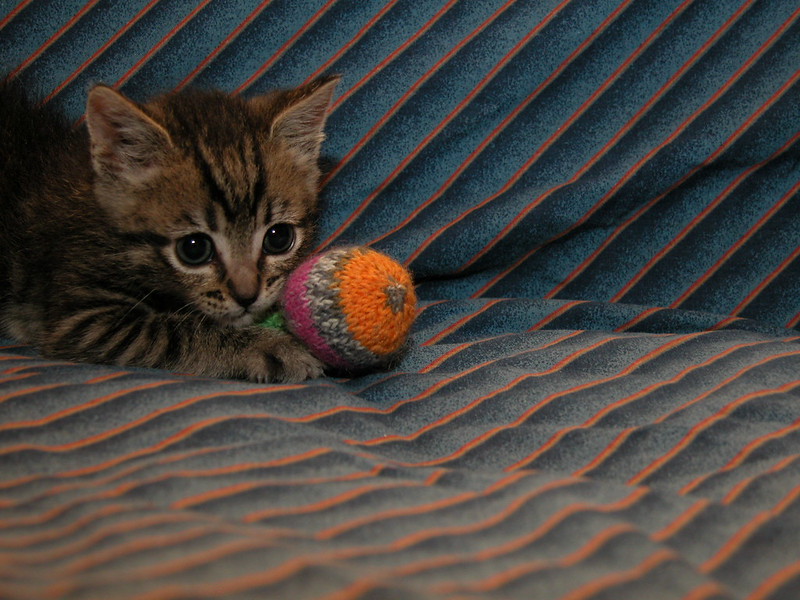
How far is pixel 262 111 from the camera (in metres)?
1.57

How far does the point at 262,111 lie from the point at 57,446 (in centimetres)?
83

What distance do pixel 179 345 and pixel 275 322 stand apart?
0.19 m

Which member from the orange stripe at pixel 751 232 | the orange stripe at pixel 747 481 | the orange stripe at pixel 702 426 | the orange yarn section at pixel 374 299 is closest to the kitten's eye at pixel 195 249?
the orange yarn section at pixel 374 299

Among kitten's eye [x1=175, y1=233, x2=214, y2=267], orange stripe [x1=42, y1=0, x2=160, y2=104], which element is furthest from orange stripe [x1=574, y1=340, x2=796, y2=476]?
orange stripe [x1=42, y1=0, x2=160, y2=104]

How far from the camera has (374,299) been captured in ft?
4.12

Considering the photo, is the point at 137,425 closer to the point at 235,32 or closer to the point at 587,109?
the point at 235,32

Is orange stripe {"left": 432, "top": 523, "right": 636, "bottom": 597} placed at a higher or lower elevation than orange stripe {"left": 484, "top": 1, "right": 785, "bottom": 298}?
lower

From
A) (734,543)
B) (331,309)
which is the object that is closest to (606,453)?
(734,543)

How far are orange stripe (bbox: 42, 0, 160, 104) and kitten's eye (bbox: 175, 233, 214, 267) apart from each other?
0.65m

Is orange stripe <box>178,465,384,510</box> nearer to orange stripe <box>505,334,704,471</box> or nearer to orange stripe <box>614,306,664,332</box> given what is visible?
orange stripe <box>505,334,704,471</box>

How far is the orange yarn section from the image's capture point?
1.25 m

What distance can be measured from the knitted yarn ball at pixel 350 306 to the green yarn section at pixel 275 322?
0.47ft

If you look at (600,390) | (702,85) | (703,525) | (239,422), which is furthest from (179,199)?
(702,85)

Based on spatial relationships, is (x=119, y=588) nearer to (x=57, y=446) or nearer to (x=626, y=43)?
(x=57, y=446)
